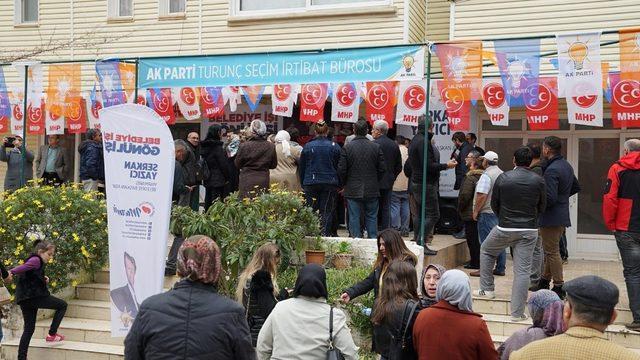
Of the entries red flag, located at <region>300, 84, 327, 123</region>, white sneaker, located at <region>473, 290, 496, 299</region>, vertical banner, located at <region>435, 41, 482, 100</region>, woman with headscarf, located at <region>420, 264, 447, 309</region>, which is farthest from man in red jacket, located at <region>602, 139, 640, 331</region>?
red flag, located at <region>300, 84, 327, 123</region>

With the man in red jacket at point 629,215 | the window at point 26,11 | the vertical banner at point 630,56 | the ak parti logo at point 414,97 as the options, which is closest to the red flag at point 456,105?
the ak parti logo at point 414,97

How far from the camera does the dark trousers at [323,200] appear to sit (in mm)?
10273

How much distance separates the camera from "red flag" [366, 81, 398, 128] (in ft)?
39.9

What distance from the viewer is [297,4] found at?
1452cm

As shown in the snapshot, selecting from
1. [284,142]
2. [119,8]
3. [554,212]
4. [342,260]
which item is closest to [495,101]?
[554,212]

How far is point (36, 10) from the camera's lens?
56.2 feet

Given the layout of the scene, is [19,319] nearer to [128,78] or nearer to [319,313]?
[128,78]

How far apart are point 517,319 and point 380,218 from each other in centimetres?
374

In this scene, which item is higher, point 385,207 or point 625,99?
point 625,99

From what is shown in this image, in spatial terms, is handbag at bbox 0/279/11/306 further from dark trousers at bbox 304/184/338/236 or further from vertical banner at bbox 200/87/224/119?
vertical banner at bbox 200/87/224/119

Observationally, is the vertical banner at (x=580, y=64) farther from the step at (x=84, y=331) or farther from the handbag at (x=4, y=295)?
the handbag at (x=4, y=295)

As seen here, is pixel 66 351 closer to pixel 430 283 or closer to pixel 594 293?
pixel 430 283

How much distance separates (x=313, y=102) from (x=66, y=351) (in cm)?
591

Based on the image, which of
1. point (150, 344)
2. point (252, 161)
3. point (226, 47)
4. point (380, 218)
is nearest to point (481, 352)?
point (150, 344)
